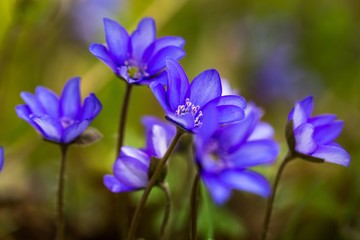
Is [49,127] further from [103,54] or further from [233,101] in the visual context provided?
[233,101]

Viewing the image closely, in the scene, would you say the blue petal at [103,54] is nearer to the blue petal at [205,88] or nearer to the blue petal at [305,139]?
the blue petal at [205,88]

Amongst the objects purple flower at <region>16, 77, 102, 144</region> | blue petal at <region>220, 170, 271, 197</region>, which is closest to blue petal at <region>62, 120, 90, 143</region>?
purple flower at <region>16, 77, 102, 144</region>

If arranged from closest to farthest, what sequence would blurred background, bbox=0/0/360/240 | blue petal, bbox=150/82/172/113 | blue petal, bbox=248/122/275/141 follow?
blue petal, bbox=150/82/172/113 → blue petal, bbox=248/122/275/141 → blurred background, bbox=0/0/360/240

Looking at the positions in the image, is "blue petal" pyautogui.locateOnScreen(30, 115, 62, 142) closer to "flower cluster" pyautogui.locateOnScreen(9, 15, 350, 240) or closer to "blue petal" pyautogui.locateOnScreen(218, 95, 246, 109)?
"flower cluster" pyautogui.locateOnScreen(9, 15, 350, 240)

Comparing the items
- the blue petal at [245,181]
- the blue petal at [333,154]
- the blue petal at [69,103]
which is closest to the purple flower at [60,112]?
the blue petal at [69,103]

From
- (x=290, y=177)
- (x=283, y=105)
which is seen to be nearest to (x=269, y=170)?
(x=290, y=177)
